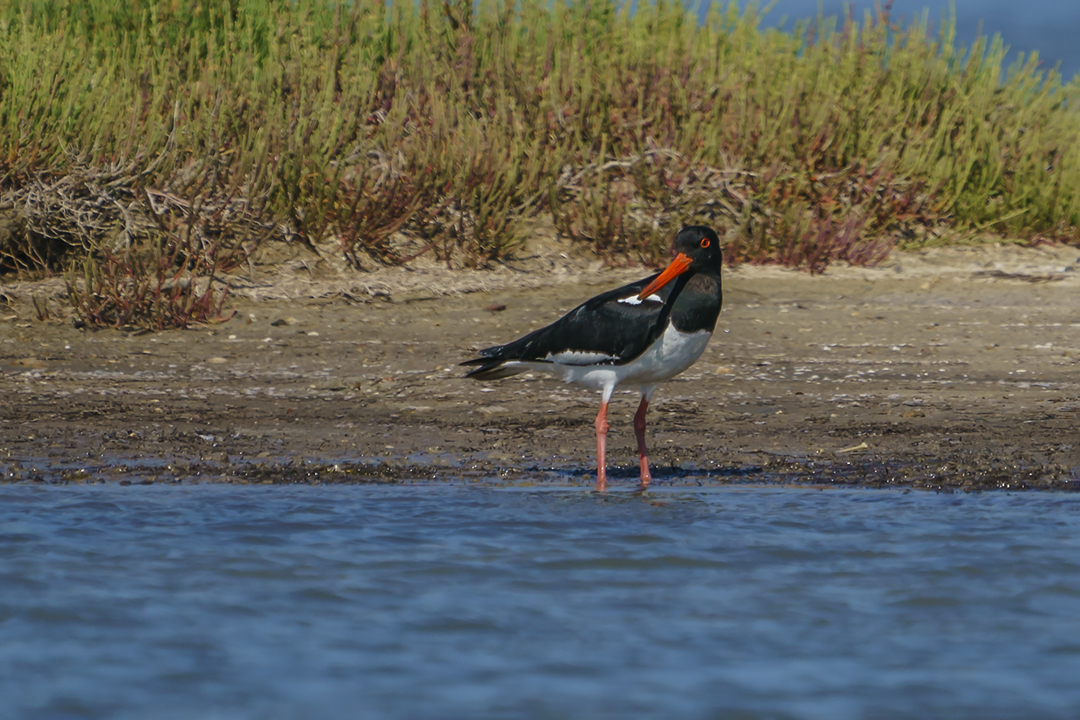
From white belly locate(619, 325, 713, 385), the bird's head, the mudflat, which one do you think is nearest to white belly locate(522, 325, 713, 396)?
white belly locate(619, 325, 713, 385)

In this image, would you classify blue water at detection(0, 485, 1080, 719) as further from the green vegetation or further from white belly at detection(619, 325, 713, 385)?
the green vegetation

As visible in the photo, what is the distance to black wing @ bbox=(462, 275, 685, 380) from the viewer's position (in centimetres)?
618

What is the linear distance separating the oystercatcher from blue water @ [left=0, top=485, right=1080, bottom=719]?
1.89 ft

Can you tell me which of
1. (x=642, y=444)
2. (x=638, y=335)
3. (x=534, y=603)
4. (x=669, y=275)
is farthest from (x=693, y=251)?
(x=534, y=603)

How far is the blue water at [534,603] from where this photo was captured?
405cm

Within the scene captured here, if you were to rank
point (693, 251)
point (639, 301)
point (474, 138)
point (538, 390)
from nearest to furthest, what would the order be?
point (639, 301)
point (693, 251)
point (538, 390)
point (474, 138)

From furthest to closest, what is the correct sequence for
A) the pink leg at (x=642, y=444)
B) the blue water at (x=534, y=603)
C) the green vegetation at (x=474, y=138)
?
the green vegetation at (x=474, y=138) < the pink leg at (x=642, y=444) < the blue water at (x=534, y=603)

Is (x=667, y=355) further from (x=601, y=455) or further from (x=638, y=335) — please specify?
(x=601, y=455)

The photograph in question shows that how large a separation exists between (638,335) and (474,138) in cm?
423

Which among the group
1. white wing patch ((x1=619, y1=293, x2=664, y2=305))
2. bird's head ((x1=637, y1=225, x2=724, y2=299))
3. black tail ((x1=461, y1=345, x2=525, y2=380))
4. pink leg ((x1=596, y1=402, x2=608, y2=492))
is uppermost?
bird's head ((x1=637, y1=225, x2=724, y2=299))

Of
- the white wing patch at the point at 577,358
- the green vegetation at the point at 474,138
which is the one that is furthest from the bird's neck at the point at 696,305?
the green vegetation at the point at 474,138

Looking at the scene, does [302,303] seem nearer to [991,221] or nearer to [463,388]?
[463,388]

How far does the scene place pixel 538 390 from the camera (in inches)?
316

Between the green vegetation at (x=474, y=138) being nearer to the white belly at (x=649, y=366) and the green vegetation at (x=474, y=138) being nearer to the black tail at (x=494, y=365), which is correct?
the black tail at (x=494, y=365)
